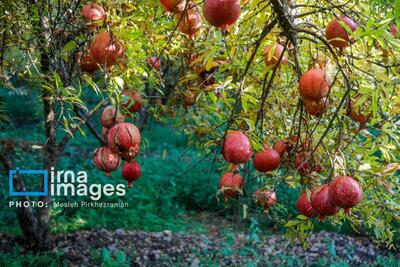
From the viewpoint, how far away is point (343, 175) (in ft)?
4.76

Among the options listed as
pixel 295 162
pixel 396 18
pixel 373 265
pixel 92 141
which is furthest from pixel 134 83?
pixel 92 141

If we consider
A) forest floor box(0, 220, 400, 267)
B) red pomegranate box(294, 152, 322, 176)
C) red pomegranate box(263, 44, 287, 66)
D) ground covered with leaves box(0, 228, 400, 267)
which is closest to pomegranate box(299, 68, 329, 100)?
red pomegranate box(263, 44, 287, 66)

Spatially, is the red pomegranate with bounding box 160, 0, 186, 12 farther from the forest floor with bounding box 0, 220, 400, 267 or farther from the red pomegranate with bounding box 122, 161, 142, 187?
the forest floor with bounding box 0, 220, 400, 267

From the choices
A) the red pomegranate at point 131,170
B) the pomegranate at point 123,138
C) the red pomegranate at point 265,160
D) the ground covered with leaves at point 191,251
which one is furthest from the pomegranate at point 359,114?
the ground covered with leaves at point 191,251

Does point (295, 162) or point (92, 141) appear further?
point (92, 141)

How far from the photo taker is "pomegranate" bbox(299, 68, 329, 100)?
1399mm

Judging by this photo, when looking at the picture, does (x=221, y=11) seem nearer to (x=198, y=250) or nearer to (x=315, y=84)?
(x=315, y=84)

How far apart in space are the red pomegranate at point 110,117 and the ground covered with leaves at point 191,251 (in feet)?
8.78

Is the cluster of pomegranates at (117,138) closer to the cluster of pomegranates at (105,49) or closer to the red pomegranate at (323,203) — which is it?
the cluster of pomegranates at (105,49)

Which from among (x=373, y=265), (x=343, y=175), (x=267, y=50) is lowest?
(x=373, y=265)

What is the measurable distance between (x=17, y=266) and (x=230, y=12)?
10.9 ft

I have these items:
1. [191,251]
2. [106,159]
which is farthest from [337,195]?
[191,251]

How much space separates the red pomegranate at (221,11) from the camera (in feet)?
4.07

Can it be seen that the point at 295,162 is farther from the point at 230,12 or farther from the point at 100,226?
the point at 100,226
